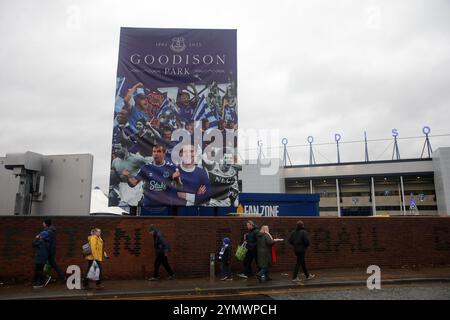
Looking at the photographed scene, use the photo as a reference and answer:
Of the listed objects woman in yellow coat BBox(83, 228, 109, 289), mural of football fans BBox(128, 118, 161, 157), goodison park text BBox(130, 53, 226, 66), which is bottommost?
woman in yellow coat BBox(83, 228, 109, 289)

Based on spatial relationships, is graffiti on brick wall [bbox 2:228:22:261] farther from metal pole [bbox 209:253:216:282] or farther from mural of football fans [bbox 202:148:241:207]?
mural of football fans [bbox 202:148:241:207]

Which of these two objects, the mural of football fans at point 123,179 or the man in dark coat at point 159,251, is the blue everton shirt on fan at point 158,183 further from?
the man in dark coat at point 159,251

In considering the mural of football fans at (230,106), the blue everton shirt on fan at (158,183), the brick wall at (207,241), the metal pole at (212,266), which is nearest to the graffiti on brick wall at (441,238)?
the brick wall at (207,241)

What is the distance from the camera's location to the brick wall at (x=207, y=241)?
11922 mm

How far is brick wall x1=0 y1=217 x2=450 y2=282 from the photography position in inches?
469

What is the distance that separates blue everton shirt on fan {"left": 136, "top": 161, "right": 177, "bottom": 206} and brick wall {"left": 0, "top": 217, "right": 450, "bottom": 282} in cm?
176

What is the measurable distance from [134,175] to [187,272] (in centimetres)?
440

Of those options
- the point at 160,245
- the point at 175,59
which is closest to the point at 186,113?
the point at 175,59

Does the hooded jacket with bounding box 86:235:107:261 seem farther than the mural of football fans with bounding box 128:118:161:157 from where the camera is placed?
No

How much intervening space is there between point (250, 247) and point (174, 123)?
5852 millimetres

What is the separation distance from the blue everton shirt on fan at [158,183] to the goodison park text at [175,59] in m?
4.30

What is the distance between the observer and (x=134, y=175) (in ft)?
48.3

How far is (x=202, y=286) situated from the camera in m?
10.8

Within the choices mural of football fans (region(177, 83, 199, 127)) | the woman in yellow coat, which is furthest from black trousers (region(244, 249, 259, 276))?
mural of football fans (region(177, 83, 199, 127))
